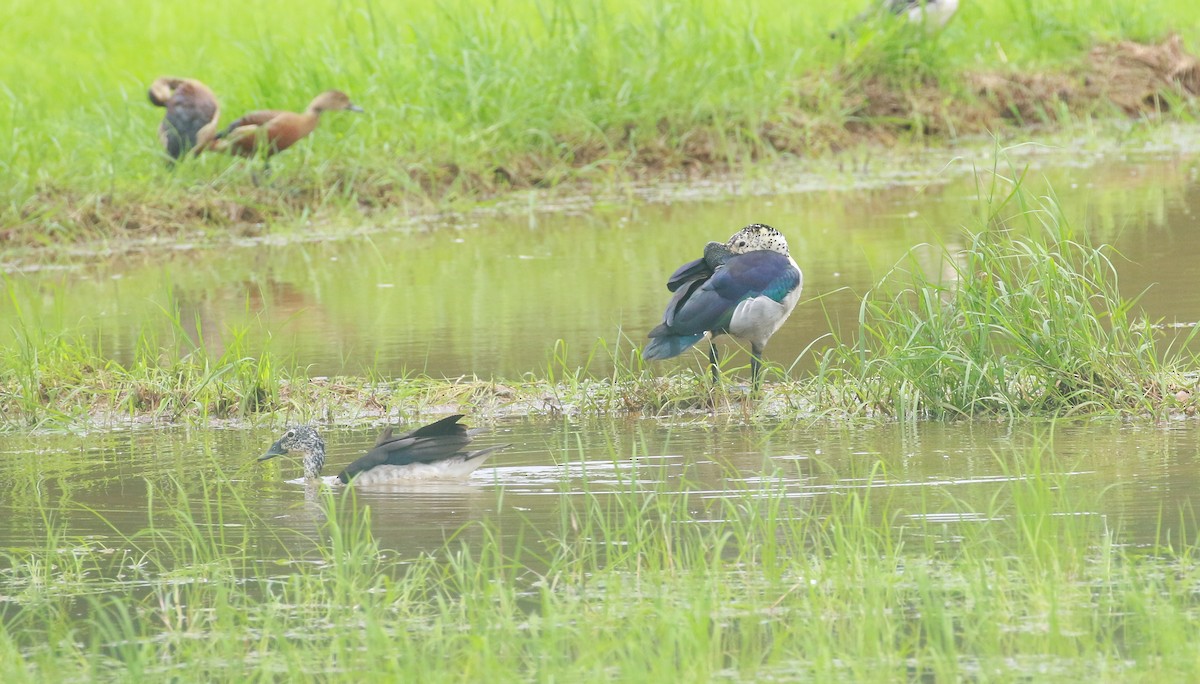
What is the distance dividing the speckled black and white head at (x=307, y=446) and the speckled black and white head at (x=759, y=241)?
2.21 meters

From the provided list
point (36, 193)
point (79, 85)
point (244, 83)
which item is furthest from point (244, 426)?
point (79, 85)

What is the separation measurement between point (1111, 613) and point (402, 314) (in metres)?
6.38

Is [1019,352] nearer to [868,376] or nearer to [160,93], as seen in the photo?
[868,376]

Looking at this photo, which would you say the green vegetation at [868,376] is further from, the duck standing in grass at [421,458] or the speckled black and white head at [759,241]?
the duck standing in grass at [421,458]

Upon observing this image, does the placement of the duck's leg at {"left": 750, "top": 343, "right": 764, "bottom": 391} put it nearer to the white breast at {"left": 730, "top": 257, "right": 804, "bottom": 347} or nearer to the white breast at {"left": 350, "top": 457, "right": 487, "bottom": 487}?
the white breast at {"left": 730, "top": 257, "right": 804, "bottom": 347}

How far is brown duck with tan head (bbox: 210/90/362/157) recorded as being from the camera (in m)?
13.2

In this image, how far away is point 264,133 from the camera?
13234 mm

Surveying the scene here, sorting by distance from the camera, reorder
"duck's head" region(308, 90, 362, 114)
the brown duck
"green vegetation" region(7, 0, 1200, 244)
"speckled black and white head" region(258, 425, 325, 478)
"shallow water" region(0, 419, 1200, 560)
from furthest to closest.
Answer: "duck's head" region(308, 90, 362, 114), "green vegetation" region(7, 0, 1200, 244), the brown duck, "speckled black and white head" region(258, 425, 325, 478), "shallow water" region(0, 419, 1200, 560)

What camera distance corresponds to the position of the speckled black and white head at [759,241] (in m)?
8.18

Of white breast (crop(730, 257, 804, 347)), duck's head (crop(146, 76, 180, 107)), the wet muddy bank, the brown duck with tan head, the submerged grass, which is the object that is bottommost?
the submerged grass

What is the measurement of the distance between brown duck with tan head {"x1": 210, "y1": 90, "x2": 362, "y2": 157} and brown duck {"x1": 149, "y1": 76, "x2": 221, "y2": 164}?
0.48 feet

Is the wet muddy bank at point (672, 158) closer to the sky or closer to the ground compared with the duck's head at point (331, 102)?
closer to the ground

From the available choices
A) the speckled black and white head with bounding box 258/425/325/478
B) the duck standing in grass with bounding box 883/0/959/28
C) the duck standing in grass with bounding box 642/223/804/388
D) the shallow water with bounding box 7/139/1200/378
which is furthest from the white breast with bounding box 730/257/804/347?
the duck standing in grass with bounding box 883/0/959/28

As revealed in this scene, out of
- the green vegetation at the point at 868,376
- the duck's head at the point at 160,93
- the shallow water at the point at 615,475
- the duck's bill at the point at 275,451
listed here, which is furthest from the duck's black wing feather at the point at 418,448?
the duck's head at the point at 160,93
